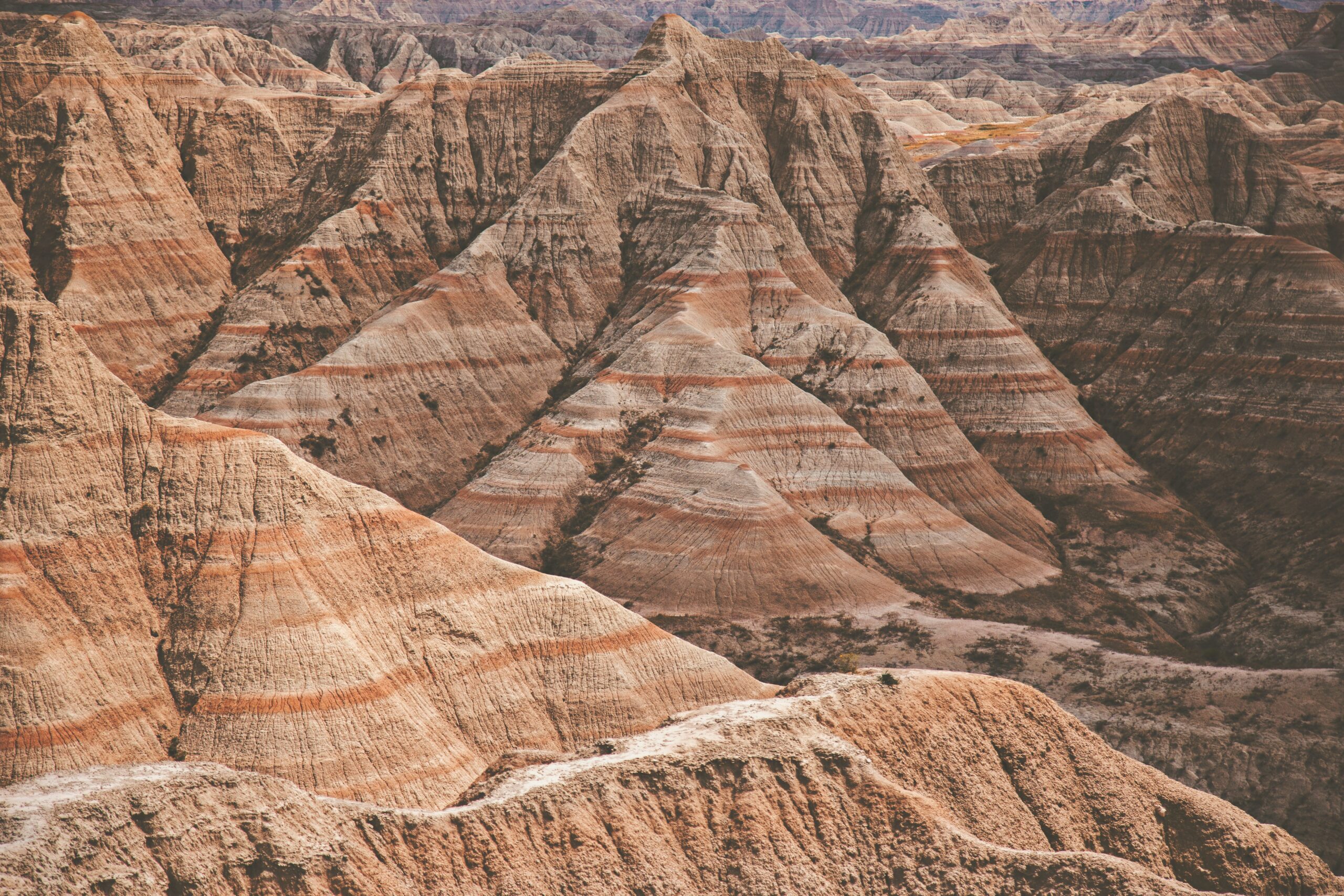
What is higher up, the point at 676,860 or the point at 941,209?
the point at 941,209

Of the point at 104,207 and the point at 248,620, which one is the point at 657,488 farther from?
the point at 104,207

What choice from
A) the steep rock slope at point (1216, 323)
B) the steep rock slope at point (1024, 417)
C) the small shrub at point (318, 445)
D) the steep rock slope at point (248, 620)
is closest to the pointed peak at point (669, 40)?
the steep rock slope at point (1024, 417)

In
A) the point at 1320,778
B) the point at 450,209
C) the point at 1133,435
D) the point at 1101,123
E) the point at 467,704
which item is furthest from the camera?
the point at 1101,123

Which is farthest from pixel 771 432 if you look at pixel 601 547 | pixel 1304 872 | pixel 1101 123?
pixel 1101 123

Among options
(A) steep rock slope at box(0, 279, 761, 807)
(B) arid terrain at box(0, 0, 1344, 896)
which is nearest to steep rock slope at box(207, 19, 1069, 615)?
(B) arid terrain at box(0, 0, 1344, 896)

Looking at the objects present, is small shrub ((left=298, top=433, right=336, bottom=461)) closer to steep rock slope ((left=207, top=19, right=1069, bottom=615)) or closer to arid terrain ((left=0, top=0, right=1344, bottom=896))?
steep rock slope ((left=207, top=19, right=1069, bottom=615))

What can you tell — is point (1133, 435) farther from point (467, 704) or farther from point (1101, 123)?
point (467, 704)

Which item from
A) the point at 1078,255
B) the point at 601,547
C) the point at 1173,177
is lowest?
the point at 601,547
